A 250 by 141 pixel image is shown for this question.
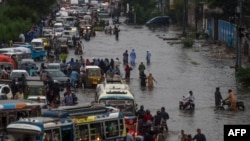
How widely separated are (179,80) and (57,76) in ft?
22.8

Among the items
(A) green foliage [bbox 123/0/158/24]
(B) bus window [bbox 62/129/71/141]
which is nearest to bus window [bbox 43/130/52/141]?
(B) bus window [bbox 62/129/71/141]

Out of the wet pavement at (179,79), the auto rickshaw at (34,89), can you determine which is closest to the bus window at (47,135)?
the wet pavement at (179,79)

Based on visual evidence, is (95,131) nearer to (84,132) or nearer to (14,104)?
(84,132)

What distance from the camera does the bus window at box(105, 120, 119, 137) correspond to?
25.9m

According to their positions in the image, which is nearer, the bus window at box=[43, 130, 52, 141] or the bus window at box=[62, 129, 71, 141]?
the bus window at box=[43, 130, 52, 141]

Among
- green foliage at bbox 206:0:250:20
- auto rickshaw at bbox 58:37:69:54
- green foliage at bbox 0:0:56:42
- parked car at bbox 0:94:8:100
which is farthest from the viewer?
green foliage at bbox 206:0:250:20

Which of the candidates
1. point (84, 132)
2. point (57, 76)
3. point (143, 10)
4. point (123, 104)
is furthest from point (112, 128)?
point (143, 10)

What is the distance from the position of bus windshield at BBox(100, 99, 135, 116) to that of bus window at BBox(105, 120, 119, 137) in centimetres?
428

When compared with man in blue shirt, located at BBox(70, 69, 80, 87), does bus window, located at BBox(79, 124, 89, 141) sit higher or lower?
higher

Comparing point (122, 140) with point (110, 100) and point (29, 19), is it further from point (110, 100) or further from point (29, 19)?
point (29, 19)

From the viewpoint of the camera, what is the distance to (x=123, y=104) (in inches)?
1214

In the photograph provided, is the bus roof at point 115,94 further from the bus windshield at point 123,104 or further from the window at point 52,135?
the window at point 52,135

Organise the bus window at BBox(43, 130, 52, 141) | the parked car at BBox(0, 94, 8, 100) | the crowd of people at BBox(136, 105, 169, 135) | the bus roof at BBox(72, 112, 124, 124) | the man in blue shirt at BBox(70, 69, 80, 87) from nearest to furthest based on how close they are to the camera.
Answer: the bus window at BBox(43, 130, 52, 141)
the bus roof at BBox(72, 112, 124, 124)
the crowd of people at BBox(136, 105, 169, 135)
the parked car at BBox(0, 94, 8, 100)
the man in blue shirt at BBox(70, 69, 80, 87)

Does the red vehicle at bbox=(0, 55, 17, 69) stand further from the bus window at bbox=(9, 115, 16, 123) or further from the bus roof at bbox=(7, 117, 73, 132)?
the bus roof at bbox=(7, 117, 73, 132)
